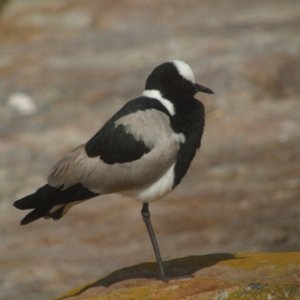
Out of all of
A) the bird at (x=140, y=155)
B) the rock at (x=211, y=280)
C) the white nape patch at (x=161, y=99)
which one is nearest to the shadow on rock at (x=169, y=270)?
the rock at (x=211, y=280)

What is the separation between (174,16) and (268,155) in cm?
923

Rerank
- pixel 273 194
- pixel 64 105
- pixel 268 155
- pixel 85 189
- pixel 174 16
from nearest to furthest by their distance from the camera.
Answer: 1. pixel 85 189
2. pixel 273 194
3. pixel 268 155
4. pixel 64 105
5. pixel 174 16

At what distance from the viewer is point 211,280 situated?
9445 millimetres

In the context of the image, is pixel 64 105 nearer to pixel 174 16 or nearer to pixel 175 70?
pixel 174 16

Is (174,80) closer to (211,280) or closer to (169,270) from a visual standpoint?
(169,270)

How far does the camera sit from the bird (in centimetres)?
981

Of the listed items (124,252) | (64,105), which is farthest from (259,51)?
(124,252)

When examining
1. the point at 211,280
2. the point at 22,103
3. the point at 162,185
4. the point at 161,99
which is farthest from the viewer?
the point at 22,103

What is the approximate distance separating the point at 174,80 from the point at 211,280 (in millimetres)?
1893

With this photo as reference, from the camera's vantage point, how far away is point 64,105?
21.8m

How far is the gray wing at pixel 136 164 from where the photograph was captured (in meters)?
9.80

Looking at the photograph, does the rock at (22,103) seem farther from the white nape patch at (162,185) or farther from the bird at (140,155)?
the white nape patch at (162,185)

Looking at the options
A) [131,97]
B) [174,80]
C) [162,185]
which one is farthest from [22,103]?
[162,185]

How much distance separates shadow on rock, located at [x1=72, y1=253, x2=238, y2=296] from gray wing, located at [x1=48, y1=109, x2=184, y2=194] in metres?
0.81
